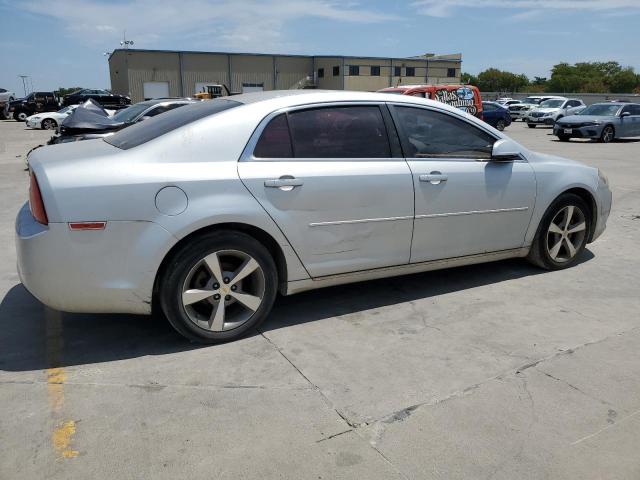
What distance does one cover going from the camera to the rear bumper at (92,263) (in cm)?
314

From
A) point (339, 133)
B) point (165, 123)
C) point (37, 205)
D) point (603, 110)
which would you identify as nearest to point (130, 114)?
point (165, 123)

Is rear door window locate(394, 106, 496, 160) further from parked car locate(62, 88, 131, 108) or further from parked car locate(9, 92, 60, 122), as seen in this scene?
parked car locate(9, 92, 60, 122)

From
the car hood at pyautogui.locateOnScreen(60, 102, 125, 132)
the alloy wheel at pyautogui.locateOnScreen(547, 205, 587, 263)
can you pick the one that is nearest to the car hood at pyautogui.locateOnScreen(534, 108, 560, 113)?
the car hood at pyautogui.locateOnScreen(60, 102, 125, 132)

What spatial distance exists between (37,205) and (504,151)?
3.40 metres

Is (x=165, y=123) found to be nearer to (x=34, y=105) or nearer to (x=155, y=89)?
(x=34, y=105)

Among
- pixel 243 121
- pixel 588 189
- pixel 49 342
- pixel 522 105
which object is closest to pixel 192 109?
pixel 243 121

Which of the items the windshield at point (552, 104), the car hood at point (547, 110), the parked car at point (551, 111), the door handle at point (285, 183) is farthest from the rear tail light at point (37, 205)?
the windshield at point (552, 104)

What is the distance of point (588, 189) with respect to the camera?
16.8 feet

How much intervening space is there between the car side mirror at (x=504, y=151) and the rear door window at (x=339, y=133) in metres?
0.98

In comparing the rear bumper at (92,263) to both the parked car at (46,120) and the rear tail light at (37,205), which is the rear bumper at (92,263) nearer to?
the rear tail light at (37,205)

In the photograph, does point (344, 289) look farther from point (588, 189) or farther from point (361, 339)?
point (588, 189)

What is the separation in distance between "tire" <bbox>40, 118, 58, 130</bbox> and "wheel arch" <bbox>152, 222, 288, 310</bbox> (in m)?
28.1

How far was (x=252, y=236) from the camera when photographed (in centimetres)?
362

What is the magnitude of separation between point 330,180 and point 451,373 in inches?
57.7
